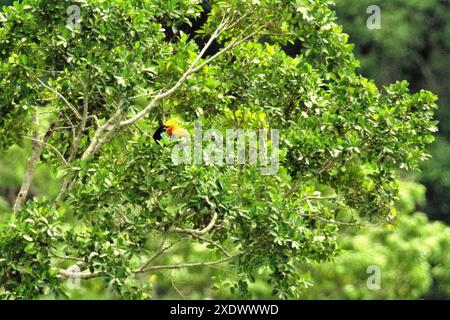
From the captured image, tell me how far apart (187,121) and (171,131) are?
18.0 inches

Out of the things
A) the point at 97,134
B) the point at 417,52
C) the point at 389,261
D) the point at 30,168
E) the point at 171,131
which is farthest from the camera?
the point at 417,52

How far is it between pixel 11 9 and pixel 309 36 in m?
2.21

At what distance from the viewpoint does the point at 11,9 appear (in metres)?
8.99

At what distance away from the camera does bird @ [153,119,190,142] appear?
356 inches

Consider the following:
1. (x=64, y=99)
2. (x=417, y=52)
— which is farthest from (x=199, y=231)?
(x=417, y=52)

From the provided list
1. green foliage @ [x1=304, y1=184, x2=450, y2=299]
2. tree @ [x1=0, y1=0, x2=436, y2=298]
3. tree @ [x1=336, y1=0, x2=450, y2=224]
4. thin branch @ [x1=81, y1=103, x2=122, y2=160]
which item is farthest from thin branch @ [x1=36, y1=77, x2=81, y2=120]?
tree @ [x1=336, y1=0, x2=450, y2=224]

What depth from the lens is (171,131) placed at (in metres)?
9.18

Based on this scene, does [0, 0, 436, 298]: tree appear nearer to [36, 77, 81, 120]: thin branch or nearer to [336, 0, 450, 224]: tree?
[36, 77, 81, 120]: thin branch

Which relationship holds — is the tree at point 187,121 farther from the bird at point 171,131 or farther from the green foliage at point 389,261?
the green foliage at point 389,261

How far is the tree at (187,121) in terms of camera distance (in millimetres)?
8508

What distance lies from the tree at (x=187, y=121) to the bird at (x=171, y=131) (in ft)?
0.62

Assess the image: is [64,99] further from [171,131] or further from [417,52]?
[417,52]
